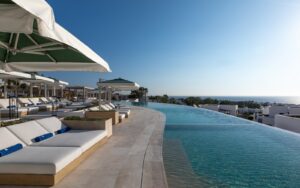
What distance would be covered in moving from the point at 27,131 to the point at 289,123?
11.2m

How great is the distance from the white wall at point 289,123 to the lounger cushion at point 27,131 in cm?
1010

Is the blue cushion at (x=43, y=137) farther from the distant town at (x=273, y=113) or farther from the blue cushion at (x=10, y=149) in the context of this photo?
the distant town at (x=273, y=113)

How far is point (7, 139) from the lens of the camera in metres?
4.00

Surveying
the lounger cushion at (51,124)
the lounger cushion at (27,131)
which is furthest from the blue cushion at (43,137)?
the lounger cushion at (51,124)

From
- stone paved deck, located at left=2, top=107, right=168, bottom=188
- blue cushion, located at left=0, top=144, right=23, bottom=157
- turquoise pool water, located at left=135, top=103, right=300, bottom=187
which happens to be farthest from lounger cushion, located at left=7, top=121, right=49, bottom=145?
turquoise pool water, located at left=135, top=103, right=300, bottom=187

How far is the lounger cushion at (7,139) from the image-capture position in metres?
3.84

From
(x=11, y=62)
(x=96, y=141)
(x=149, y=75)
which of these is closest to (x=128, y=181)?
(x=96, y=141)

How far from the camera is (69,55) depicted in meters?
5.05

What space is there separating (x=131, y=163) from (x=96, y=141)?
125cm

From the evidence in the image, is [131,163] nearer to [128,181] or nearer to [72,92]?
[128,181]

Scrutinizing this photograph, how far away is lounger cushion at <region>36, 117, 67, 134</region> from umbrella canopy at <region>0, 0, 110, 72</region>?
1132 millimetres

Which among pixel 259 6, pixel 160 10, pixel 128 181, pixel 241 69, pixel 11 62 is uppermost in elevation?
pixel 160 10

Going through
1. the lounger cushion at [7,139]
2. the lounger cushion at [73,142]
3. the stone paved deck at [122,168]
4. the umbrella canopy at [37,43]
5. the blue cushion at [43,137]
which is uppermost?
the umbrella canopy at [37,43]

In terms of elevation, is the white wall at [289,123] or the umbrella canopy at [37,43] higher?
the umbrella canopy at [37,43]
